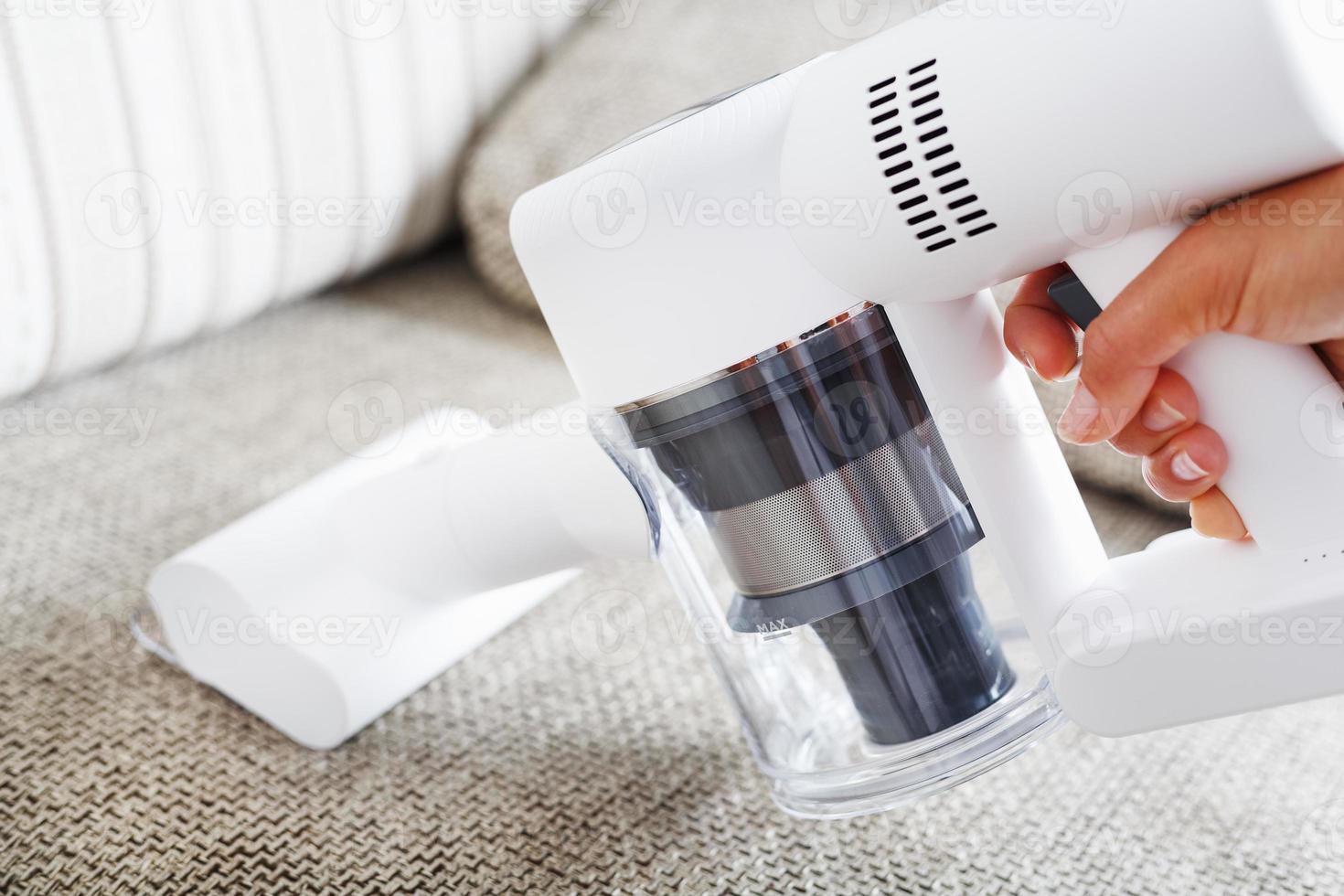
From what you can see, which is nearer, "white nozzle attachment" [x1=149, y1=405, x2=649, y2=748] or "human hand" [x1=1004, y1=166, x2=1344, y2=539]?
"human hand" [x1=1004, y1=166, x2=1344, y2=539]

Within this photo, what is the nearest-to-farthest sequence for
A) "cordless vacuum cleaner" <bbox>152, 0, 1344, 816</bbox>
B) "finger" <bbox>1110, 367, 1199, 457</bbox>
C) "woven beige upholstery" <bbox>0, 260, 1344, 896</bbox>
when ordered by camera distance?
1. "cordless vacuum cleaner" <bbox>152, 0, 1344, 816</bbox>
2. "finger" <bbox>1110, 367, 1199, 457</bbox>
3. "woven beige upholstery" <bbox>0, 260, 1344, 896</bbox>

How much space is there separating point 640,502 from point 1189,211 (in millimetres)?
359

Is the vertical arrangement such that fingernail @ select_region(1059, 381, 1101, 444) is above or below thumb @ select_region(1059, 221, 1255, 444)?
below

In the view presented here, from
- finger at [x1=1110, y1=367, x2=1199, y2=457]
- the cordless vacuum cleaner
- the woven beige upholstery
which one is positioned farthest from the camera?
the woven beige upholstery

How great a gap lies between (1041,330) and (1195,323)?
114 mm

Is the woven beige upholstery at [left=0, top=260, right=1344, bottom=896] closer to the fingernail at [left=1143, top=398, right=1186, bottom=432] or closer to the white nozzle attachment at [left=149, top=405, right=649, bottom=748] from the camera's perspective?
the white nozzle attachment at [left=149, top=405, right=649, bottom=748]

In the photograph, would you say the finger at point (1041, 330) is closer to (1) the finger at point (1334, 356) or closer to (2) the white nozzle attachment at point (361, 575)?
(1) the finger at point (1334, 356)

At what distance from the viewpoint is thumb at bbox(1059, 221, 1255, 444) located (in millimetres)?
502

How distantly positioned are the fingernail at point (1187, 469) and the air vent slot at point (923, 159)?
169 millimetres

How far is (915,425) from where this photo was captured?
0.63 meters

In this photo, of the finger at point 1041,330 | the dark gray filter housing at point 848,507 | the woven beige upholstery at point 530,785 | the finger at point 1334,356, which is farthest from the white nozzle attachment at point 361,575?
the finger at point 1334,356

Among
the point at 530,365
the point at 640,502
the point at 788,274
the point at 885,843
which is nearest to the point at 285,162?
the point at 530,365

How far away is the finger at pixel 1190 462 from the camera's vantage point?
57 cm

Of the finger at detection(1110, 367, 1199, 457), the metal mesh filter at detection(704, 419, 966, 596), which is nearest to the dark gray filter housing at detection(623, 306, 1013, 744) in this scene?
the metal mesh filter at detection(704, 419, 966, 596)
